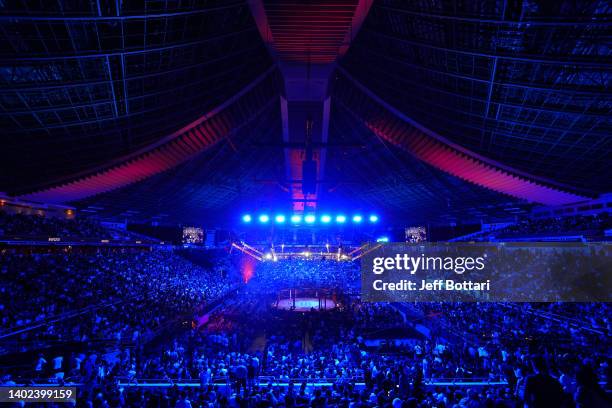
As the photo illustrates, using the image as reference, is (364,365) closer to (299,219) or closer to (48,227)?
(299,219)

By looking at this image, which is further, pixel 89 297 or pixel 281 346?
pixel 89 297

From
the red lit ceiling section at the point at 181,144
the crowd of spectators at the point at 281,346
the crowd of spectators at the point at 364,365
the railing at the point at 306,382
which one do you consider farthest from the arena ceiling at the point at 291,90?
the railing at the point at 306,382

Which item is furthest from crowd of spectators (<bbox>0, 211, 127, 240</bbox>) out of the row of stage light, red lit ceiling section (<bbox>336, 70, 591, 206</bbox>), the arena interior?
red lit ceiling section (<bbox>336, 70, 591, 206</bbox>)

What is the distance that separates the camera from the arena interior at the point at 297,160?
11547mm

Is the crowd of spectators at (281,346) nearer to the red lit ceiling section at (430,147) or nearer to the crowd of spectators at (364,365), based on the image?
the crowd of spectators at (364,365)

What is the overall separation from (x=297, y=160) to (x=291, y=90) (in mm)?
11619

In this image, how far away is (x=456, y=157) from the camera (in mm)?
23797

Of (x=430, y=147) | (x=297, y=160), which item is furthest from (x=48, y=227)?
(x=430, y=147)

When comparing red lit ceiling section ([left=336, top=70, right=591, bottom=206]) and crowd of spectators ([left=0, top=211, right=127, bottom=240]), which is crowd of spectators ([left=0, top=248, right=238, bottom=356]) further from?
red lit ceiling section ([left=336, top=70, right=591, bottom=206])

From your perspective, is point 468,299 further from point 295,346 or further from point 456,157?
point 295,346

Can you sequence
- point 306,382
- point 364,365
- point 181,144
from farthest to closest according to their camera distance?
point 181,144 → point 364,365 → point 306,382

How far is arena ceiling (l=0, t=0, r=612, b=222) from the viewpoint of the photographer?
1260 cm

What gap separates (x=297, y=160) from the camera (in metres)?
32.1

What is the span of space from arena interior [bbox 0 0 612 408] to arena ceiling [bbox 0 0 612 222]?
3.9 inches
